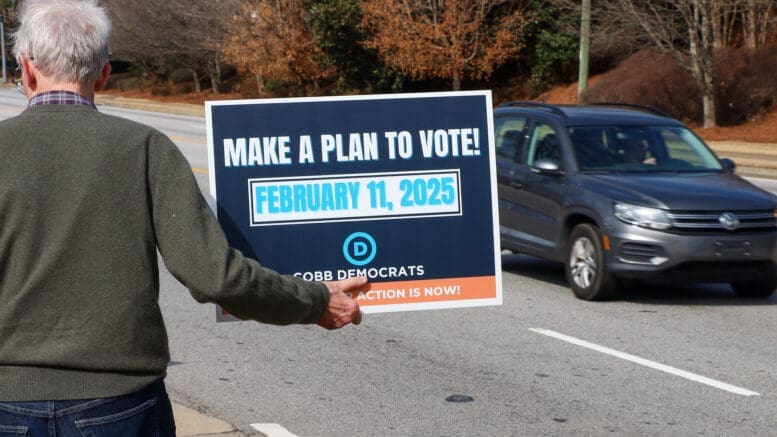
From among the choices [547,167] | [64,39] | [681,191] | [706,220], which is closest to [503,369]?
[706,220]

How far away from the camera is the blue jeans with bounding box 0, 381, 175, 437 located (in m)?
2.85

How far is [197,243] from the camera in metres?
2.86

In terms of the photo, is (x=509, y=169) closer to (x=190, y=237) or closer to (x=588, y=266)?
(x=588, y=266)

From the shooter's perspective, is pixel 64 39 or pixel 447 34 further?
pixel 447 34

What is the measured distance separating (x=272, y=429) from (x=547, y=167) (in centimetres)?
553

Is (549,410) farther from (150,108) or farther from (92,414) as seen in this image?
(150,108)

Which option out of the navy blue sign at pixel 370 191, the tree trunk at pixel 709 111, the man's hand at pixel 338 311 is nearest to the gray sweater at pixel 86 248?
the man's hand at pixel 338 311

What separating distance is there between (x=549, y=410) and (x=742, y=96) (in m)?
28.8

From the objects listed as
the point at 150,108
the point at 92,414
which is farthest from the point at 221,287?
the point at 150,108

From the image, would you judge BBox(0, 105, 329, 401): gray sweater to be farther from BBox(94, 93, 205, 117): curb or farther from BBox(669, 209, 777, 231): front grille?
BBox(94, 93, 205, 117): curb

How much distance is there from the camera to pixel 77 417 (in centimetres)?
286

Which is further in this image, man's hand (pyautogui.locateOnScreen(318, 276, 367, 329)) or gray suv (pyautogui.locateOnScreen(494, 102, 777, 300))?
gray suv (pyautogui.locateOnScreen(494, 102, 777, 300))

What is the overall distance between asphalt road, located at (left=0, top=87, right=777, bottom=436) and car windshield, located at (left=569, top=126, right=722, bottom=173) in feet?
4.31

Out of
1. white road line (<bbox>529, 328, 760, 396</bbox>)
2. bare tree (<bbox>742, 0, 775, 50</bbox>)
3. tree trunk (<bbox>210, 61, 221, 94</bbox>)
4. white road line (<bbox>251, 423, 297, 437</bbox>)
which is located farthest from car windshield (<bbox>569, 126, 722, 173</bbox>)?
tree trunk (<bbox>210, 61, 221, 94</bbox>)
